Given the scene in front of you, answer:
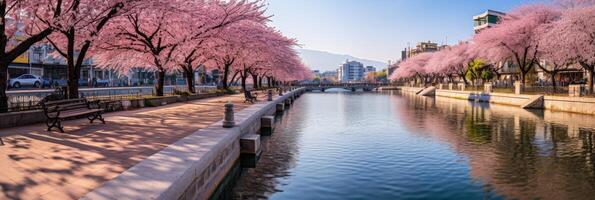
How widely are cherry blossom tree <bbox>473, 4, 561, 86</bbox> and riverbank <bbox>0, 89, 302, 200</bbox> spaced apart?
138 ft

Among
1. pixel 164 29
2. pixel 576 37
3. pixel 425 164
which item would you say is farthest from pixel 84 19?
pixel 576 37

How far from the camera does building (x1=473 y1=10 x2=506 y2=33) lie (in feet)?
377

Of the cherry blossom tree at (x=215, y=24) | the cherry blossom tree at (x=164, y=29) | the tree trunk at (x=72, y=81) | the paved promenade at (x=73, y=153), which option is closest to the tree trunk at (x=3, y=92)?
the paved promenade at (x=73, y=153)

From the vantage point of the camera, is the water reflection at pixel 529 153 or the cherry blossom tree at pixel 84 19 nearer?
the water reflection at pixel 529 153

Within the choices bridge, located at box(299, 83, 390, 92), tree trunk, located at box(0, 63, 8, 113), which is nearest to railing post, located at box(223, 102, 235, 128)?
tree trunk, located at box(0, 63, 8, 113)

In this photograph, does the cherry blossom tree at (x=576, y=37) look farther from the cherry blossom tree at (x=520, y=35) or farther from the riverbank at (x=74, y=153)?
the riverbank at (x=74, y=153)

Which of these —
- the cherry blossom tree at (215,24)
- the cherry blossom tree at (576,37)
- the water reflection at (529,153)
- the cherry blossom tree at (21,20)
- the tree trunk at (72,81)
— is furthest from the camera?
the cherry blossom tree at (576,37)

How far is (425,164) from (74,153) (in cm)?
1154

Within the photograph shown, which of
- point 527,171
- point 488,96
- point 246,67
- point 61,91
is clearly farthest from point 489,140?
point 246,67

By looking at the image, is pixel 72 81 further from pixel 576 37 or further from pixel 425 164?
pixel 576 37

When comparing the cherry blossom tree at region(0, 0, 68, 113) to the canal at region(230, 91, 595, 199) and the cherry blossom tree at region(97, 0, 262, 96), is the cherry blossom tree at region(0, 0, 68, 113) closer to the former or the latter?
the cherry blossom tree at region(97, 0, 262, 96)

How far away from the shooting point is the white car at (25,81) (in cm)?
4953

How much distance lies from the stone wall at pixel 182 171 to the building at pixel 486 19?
113m

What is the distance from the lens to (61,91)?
837 inches
